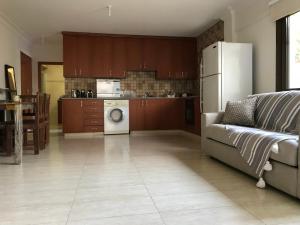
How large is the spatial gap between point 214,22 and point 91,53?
2804 millimetres

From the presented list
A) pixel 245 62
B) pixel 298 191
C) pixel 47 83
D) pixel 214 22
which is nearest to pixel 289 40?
pixel 245 62

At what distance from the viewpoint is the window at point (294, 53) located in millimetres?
3413

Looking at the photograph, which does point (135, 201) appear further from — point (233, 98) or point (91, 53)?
point (91, 53)

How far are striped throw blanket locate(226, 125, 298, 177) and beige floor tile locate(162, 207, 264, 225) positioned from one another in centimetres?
57

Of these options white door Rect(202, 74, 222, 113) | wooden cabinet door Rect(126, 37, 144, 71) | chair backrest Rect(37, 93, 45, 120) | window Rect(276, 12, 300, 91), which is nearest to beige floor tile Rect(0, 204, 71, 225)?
chair backrest Rect(37, 93, 45, 120)

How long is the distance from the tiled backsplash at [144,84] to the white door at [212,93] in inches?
82.1

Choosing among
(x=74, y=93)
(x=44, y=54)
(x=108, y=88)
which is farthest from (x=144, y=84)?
(x=44, y=54)

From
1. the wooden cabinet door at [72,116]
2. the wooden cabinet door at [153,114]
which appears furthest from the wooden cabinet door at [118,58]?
the wooden cabinet door at [72,116]

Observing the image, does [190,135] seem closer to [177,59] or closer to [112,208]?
[177,59]

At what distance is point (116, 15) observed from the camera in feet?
15.6

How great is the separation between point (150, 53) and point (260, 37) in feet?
9.55

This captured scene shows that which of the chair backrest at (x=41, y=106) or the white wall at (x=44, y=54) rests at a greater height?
the white wall at (x=44, y=54)

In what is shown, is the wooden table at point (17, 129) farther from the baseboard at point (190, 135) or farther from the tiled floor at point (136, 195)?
the baseboard at point (190, 135)

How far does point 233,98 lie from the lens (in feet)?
12.9
